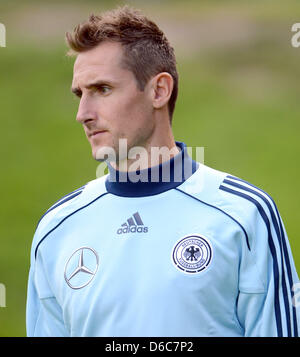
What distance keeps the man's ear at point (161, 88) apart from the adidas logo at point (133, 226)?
19.1 inches

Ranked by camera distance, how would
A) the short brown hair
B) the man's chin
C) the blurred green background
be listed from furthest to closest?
the blurred green background
the short brown hair
the man's chin

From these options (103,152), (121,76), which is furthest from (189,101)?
(103,152)

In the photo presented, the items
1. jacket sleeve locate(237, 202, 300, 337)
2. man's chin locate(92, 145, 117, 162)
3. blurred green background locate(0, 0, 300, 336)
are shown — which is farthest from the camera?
blurred green background locate(0, 0, 300, 336)

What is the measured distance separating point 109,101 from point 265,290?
959 millimetres

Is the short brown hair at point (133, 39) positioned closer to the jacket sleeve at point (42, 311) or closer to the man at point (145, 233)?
the man at point (145, 233)

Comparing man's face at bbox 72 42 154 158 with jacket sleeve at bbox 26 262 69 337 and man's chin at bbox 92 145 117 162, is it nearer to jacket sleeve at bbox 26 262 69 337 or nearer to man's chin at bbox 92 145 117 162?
man's chin at bbox 92 145 117 162

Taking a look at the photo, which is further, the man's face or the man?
the man's face

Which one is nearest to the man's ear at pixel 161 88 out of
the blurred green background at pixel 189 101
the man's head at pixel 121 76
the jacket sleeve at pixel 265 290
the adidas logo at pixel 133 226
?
the man's head at pixel 121 76

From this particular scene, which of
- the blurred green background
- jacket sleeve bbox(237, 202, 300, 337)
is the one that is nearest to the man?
jacket sleeve bbox(237, 202, 300, 337)

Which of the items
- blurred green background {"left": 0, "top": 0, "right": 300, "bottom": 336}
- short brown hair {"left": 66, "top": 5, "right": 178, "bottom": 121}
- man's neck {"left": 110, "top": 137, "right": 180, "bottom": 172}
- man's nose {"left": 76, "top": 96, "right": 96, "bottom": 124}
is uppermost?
blurred green background {"left": 0, "top": 0, "right": 300, "bottom": 336}

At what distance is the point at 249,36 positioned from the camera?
17.5 metres

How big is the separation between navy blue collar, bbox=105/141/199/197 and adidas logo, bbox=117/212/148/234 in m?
0.11

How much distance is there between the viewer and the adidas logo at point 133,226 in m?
3.14

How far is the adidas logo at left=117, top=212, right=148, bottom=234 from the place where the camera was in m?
3.14
